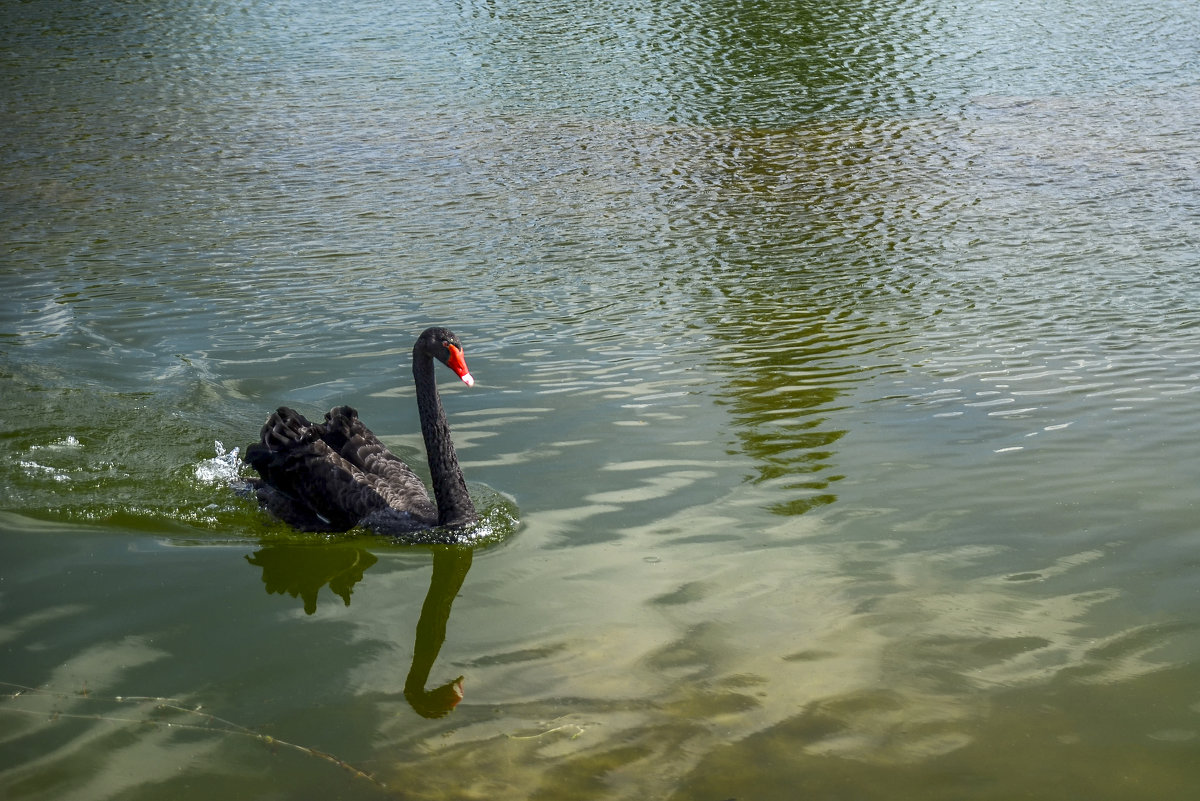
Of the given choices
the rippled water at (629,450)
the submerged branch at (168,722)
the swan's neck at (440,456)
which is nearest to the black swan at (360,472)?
the swan's neck at (440,456)

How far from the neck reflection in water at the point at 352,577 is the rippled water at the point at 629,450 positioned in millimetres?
24

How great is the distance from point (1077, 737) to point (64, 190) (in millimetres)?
10725

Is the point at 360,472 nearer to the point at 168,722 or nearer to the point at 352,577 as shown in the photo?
the point at 352,577

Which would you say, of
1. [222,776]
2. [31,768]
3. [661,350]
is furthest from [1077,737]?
[661,350]

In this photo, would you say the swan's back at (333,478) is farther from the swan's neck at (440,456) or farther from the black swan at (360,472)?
the swan's neck at (440,456)

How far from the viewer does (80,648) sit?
4.41 m

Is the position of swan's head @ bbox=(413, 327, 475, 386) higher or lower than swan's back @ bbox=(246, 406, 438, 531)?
higher

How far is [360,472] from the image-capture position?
567cm

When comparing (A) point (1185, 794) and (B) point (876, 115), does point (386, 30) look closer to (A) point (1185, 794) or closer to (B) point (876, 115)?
(B) point (876, 115)

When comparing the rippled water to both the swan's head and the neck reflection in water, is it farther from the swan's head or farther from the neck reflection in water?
the swan's head

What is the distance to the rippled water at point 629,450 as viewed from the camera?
3.94 meters

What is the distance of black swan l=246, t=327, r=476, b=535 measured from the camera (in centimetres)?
541

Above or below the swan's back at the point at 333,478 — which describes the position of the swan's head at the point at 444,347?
above

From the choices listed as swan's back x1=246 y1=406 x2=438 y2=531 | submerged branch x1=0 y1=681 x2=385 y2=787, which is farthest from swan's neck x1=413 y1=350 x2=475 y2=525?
submerged branch x1=0 y1=681 x2=385 y2=787
